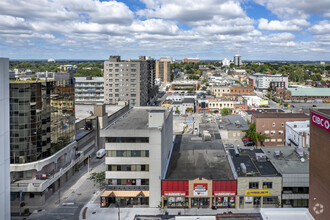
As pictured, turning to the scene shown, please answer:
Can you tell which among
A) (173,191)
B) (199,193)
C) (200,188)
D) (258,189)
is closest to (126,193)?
(173,191)

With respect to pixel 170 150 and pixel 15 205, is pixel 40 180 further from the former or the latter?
pixel 170 150

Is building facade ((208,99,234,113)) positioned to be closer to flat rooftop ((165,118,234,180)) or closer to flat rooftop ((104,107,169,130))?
flat rooftop ((165,118,234,180))

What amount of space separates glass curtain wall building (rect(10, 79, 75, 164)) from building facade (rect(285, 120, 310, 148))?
162ft

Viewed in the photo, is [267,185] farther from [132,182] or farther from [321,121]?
[132,182]

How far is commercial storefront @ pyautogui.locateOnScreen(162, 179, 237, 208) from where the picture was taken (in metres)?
46.5

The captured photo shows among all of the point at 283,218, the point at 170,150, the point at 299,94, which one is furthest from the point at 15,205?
the point at 299,94

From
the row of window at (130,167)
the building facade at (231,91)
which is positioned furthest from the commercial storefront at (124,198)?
the building facade at (231,91)

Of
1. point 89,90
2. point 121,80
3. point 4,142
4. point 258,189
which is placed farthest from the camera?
point 89,90

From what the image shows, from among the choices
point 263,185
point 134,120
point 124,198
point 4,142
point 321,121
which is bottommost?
point 124,198

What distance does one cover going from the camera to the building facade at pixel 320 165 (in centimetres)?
3183

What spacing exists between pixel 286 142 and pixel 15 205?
6240 centimetres

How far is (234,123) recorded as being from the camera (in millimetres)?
94688

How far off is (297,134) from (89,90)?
90691mm

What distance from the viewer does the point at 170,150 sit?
2379 inches
